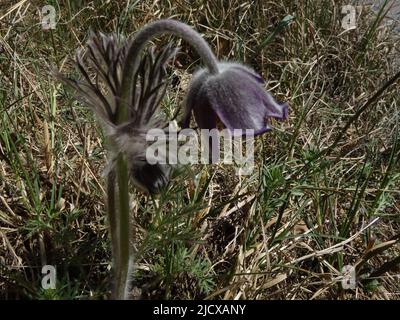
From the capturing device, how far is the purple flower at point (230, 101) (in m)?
1.10

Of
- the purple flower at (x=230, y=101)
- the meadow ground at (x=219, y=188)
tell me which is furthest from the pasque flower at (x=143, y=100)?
the meadow ground at (x=219, y=188)

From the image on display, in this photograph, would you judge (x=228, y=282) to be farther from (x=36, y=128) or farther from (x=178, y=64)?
(x=178, y=64)

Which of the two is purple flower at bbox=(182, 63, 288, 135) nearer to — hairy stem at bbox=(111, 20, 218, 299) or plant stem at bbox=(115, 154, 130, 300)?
hairy stem at bbox=(111, 20, 218, 299)

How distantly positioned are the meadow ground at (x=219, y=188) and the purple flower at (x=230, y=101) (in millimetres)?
217

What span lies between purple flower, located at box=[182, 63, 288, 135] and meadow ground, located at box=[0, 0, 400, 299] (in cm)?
22

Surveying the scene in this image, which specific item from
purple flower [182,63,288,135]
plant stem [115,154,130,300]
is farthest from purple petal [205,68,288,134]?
plant stem [115,154,130,300]

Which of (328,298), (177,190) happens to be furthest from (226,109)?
(328,298)

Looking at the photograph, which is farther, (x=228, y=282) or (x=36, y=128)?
(x=36, y=128)

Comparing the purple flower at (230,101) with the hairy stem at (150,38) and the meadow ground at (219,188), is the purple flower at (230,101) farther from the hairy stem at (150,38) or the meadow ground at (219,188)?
the meadow ground at (219,188)

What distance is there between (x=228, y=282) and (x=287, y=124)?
0.64 meters

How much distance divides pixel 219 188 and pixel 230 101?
684mm

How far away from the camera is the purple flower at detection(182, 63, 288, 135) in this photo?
1.10 metres

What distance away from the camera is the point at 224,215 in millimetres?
1668

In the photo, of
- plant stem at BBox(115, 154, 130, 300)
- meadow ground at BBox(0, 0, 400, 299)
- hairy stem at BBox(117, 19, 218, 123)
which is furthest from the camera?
meadow ground at BBox(0, 0, 400, 299)
